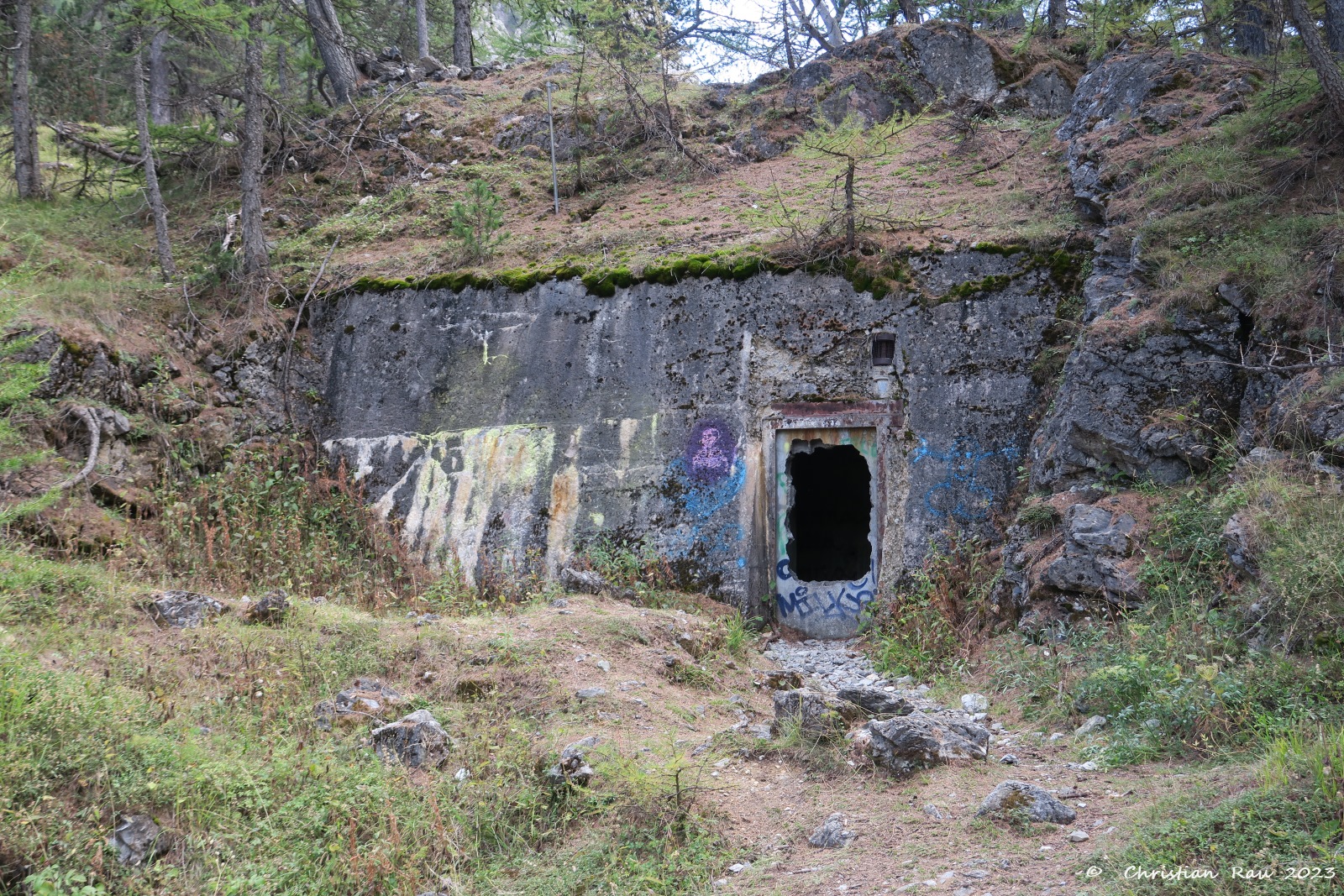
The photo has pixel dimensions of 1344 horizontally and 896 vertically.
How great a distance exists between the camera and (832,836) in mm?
4223

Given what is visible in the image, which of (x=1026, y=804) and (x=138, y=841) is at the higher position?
(x=1026, y=804)

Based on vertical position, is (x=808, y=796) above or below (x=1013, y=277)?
below

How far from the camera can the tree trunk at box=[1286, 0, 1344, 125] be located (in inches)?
271

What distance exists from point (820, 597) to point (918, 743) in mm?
4399

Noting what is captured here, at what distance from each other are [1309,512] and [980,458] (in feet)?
12.6

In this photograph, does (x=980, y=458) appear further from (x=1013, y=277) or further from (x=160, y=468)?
(x=160, y=468)

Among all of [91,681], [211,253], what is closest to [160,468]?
[211,253]

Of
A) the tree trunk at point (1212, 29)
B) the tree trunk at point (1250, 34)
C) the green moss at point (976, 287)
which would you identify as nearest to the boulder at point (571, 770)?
the green moss at point (976, 287)

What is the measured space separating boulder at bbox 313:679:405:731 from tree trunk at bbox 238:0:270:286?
7.63 metres

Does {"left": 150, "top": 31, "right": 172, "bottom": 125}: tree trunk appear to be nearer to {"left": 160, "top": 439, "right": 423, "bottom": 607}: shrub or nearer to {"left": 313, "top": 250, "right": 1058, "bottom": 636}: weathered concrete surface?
{"left": 313, "top": 250, "right": 1058, "bottom": 636}: weathered concrete surface

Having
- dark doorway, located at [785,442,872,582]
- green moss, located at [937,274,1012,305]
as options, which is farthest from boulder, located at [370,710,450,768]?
dark doorway, located at [785,442,872,582]

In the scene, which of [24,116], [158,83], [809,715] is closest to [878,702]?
[809,715]

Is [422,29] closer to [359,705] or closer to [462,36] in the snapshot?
[462,36]

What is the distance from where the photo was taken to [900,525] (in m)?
9.02
